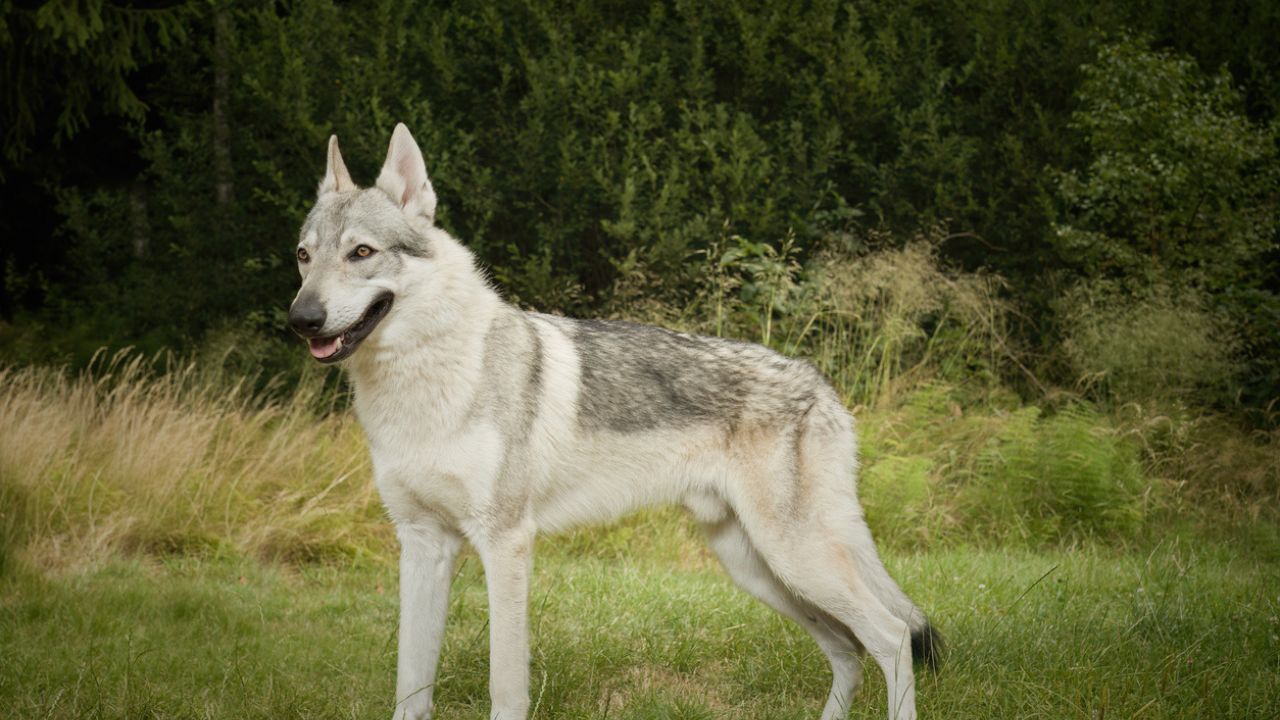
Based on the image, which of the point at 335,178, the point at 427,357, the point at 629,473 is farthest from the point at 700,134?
the point at 427,357

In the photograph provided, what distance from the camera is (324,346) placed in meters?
3.67

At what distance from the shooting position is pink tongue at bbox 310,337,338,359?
3625 millimetres

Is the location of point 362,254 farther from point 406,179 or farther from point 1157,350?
point 1157,350

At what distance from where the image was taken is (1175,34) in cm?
1077

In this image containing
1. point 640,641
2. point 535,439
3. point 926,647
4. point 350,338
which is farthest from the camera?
point 640,641

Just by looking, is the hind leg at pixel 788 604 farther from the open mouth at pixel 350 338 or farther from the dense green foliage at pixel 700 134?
the dense green foliage at pixel 700 134

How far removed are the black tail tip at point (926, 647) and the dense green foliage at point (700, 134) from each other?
5.51 meters

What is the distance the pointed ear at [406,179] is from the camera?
4031 mm

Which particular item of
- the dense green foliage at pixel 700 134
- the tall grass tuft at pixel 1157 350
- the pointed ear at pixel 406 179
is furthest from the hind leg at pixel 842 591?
the dense green foliage at pixel 700 134

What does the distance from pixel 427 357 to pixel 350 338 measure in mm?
309

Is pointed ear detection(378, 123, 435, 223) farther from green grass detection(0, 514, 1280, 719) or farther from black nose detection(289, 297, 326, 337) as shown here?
green grass detection(0, 514, 1280, 719)

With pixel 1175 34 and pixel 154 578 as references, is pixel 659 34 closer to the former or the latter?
pixel 1175 34

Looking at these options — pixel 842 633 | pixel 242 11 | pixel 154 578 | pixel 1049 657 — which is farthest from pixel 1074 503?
pixel 242 11

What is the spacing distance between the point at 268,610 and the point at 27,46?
23.7ft
